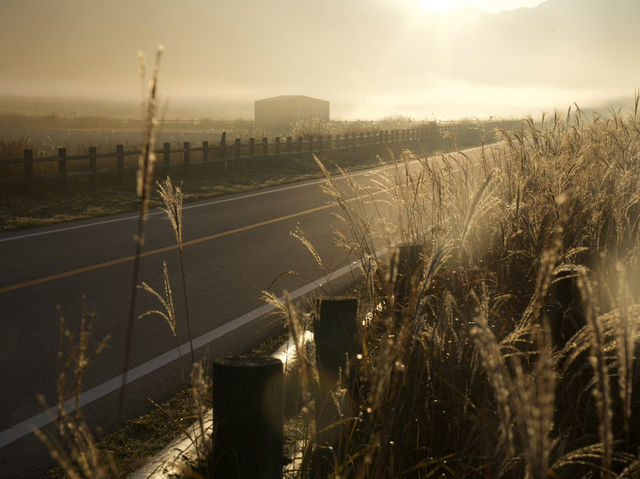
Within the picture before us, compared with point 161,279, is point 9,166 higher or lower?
higher

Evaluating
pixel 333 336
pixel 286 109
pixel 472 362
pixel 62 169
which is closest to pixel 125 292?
pixel 333 336

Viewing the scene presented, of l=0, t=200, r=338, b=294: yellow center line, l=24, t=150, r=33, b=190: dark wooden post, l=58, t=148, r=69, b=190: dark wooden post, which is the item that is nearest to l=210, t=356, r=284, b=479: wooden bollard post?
l=0, t=200, r=338, b=294: yellow center line

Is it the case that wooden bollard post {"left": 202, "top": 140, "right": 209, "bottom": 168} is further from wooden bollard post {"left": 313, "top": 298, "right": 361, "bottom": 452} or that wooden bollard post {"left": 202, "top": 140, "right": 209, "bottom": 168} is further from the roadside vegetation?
wooden bollard post {"left": 313, "top": 298, "right": 361, "bottom": 452}

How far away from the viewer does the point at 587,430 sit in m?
3.40

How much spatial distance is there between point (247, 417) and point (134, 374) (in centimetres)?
290

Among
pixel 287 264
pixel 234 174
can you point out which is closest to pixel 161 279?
pixel 287 264

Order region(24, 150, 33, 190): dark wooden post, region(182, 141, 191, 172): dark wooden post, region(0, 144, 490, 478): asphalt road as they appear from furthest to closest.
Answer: region(182, 141, 191, 172): dark wooden post
region(24, 150, 33, 190): dark wooden post
region(0, 144, 490, 478): asphalt road

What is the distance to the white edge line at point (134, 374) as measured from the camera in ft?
13.8

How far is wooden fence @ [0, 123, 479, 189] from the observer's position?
16.0 m

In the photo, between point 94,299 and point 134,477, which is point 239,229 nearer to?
point 94,299

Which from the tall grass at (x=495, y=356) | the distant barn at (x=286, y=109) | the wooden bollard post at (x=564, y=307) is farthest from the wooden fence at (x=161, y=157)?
the distant barn at (x=286, y=109)

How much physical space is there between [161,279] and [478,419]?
19.0ft

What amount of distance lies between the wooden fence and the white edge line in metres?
2.89

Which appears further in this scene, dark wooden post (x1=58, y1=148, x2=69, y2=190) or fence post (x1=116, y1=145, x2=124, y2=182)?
fence post (x1=116, y1=145, x2=124, y2=182)
